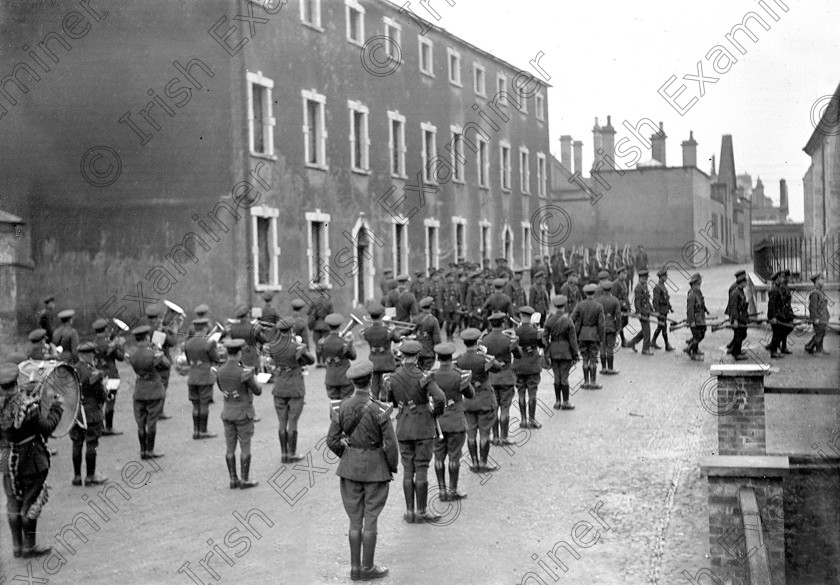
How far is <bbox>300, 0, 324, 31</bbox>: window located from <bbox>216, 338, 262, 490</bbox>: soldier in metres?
Answer: 15.8

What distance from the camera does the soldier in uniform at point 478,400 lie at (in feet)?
37.3

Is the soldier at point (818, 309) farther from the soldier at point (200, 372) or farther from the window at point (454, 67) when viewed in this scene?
the window at point (454, 67)

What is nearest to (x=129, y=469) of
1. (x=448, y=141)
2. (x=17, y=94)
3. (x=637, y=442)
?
(x=637, y=442)

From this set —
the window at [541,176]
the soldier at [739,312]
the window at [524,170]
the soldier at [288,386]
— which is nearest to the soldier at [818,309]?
the soldier at [739,312]

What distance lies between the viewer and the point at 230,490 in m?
11.2

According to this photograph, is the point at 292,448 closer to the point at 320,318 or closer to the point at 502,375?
the point at 502,375

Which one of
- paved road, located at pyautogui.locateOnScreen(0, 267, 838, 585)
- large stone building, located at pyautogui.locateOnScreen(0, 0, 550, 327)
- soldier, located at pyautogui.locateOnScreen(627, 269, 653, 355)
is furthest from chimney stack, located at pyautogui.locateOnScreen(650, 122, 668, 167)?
paved road, located at pyautogui.locateOnScreen(0, 267, 838, 585)

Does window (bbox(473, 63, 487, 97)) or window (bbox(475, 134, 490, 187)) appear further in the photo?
window (bbox(475, 134, 490, 187))

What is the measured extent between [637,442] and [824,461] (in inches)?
155

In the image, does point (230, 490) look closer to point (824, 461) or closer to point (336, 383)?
point (336, 383)

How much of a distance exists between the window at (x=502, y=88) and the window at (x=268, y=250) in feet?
59.2

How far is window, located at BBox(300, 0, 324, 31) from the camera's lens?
24875mm

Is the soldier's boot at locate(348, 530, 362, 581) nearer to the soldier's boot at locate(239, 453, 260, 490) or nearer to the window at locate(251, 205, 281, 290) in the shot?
the soldier's boot at locate(239, 453, 260, 490)

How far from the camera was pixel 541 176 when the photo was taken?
145 ft
